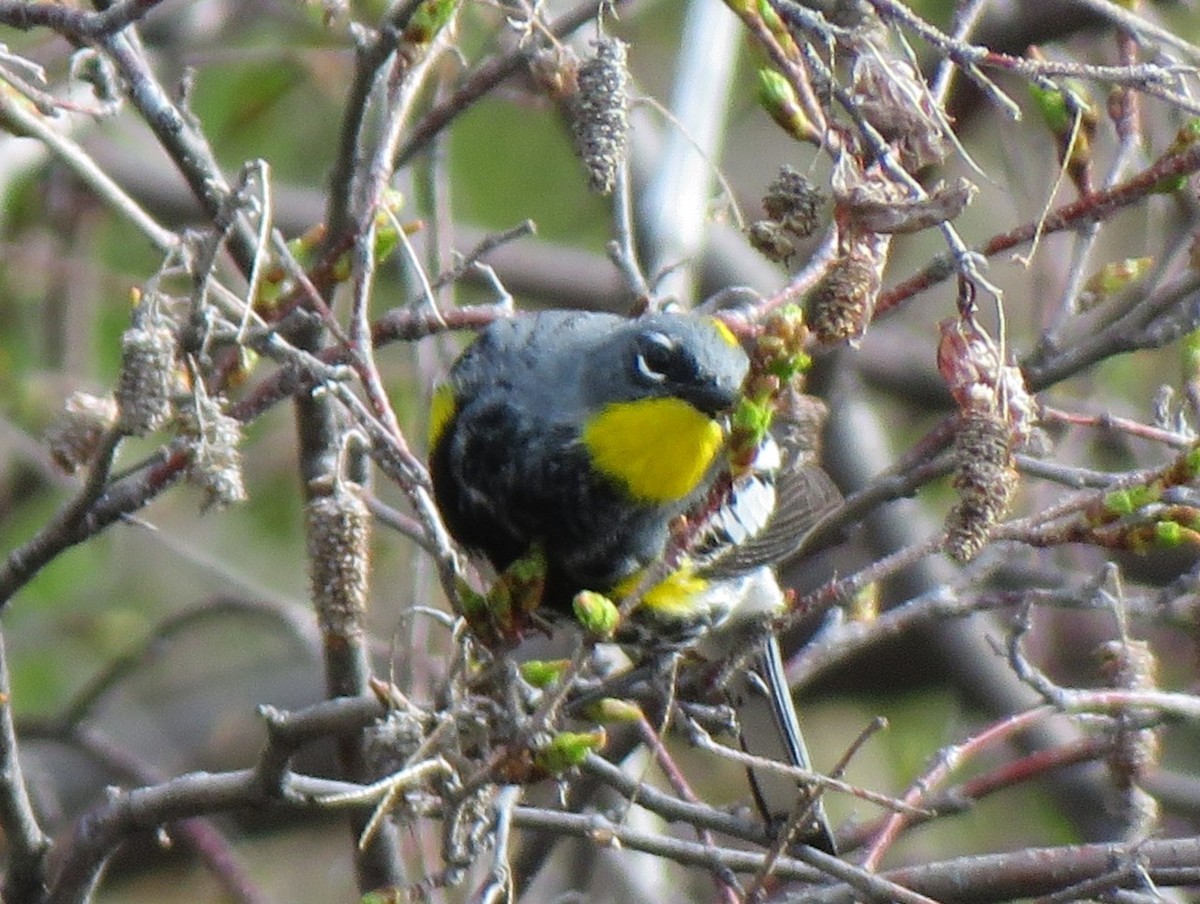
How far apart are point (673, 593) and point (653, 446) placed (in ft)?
0.80

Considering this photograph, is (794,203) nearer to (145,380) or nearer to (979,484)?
(979,484)

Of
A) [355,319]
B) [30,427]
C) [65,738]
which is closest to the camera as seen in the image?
[355,319]

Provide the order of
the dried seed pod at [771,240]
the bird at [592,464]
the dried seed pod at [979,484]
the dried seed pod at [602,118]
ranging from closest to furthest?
the dried seed pod at [979,484], the dried seed pod at [771,240], the dried seed pod at [602,118], the bird at [592,464]

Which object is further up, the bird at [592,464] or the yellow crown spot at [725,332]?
the yellow crown spot at [725,332]

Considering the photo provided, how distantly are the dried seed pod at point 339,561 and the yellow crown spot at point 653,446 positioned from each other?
1.83ft

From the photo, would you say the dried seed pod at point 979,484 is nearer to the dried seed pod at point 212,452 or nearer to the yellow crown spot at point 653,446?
the yellow crown spot at point 653,446

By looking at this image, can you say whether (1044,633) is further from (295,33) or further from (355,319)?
(355,319)

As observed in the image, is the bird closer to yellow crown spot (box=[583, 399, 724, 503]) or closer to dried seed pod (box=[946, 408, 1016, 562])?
yellow crown spot (box=[583, 399, 724, 503])

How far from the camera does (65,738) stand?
360 centimetres

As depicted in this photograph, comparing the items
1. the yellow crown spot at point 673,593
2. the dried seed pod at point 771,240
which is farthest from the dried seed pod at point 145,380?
the yellow crown spot at point 673,593

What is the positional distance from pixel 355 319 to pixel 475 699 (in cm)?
47

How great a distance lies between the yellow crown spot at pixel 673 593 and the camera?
8.12ft

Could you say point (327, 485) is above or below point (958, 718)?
below

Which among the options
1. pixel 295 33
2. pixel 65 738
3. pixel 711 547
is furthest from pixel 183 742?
pixel 711 547
